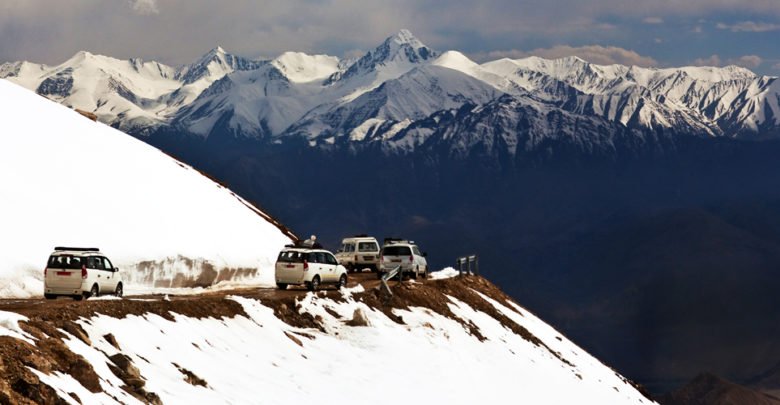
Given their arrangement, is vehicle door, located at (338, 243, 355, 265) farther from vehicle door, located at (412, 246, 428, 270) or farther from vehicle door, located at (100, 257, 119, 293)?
vehicle door, located at (100, 257, 119, 293)

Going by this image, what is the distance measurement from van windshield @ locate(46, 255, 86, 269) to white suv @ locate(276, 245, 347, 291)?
40.1 feet

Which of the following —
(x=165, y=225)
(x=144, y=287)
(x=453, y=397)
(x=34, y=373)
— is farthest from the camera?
(x=165, y=225)

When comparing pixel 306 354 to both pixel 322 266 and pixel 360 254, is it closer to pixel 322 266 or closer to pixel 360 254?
pixel 322 266

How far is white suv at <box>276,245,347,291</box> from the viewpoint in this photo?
160 feet

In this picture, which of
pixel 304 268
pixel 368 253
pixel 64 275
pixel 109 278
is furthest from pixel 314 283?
pixel 368 253

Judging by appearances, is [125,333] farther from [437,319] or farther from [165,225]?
[165,225]

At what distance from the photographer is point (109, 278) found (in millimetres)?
39938

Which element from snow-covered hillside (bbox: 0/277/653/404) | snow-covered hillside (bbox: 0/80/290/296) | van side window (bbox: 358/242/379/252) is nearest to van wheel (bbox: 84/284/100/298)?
snow-covered hillside (bbox: 0/277/653/404)

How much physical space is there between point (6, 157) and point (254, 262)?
14.2 meters

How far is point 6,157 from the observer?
5384 cm

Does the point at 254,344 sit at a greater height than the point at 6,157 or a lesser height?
lesser

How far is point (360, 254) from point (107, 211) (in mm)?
19979

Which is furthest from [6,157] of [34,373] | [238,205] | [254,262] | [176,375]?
[34,373]

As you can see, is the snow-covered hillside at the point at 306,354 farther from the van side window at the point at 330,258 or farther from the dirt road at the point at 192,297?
the van side window at the point at 330,258
